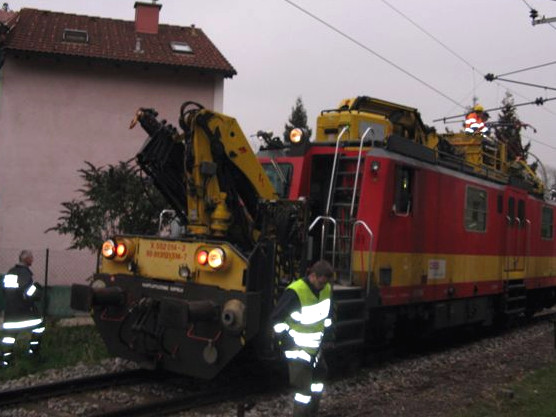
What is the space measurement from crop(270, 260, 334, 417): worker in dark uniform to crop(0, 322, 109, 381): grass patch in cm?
430

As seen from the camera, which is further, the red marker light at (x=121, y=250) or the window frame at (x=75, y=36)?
the window frame at (x=75, y=36)

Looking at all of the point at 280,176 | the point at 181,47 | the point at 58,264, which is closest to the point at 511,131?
the point at 181,47

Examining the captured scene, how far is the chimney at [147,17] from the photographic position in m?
23.2

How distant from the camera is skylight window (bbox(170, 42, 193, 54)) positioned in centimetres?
2189

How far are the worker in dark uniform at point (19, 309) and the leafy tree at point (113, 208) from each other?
2.45 m

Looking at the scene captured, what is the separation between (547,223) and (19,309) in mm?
11542

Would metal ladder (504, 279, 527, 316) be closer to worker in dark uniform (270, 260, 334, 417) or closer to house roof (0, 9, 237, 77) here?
worker in dark uniform (270, 260, 334, 417)

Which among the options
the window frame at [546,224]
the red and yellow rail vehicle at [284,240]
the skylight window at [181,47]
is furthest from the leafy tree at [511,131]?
the skylight window at [181,47]

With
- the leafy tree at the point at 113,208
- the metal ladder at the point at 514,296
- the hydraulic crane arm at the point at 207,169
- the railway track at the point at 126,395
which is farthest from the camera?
the metal ladder at the point at 514,296

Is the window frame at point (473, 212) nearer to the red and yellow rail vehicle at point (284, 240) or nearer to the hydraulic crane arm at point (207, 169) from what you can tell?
the red and yellow rail vehicle at point (284, 240)

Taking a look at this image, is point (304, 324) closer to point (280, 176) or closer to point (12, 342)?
point (280, 176)

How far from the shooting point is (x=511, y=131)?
1366 inches

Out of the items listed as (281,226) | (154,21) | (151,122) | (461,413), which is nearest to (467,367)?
(461,413)

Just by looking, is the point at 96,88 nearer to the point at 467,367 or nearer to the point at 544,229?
the point at 544,229
